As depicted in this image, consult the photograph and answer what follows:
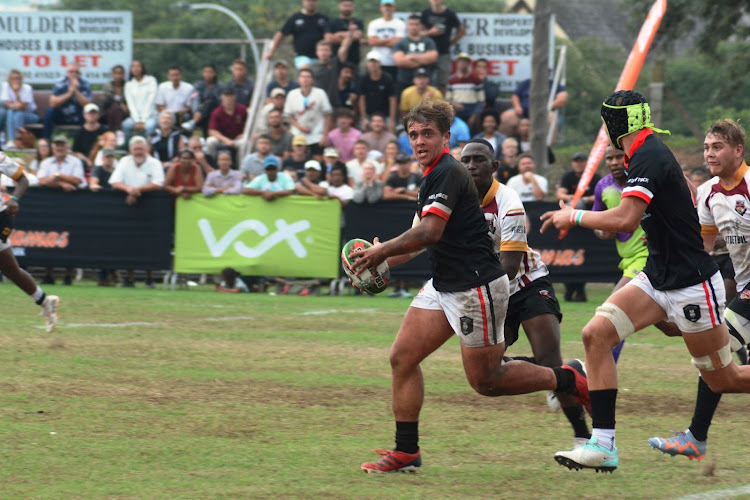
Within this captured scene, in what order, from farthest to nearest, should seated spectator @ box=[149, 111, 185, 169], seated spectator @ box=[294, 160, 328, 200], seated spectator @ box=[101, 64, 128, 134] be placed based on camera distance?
seated spectator @ box=[101, 64, 128, 134] → seated spectator @ box=[149, 111, 185, 169] → seated spectator @ box=[294, 160, 328, 200]

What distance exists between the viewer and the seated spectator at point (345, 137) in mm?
19250

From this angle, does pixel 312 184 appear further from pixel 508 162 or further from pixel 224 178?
pixel 508 162

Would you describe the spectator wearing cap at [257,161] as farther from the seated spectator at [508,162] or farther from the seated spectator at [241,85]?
the seated spectator at [508,162]

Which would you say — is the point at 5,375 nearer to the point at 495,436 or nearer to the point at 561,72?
the point at 495,436

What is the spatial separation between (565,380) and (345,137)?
1288cm

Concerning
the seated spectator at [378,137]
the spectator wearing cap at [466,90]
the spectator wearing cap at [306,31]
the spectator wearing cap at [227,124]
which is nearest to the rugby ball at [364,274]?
the seated spectator at [378,137]

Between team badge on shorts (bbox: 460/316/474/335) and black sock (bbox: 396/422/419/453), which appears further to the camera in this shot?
black sock (bbox: 396/422/419/453)

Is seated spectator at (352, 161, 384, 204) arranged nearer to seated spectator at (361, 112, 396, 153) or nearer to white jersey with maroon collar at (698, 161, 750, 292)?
seated spectator at (361, 112, 396, 153)

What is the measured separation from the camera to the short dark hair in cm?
623

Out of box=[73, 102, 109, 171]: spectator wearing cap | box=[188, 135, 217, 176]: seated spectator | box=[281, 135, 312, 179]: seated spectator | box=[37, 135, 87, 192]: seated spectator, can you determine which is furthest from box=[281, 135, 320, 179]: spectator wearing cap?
box=[73, 102, 109, 171]: spectator wearing cap

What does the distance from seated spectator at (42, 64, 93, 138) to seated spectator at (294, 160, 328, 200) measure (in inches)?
228

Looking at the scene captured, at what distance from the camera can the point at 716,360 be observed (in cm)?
650

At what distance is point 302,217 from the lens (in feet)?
58.3

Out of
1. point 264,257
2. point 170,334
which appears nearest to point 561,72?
point 264,257
